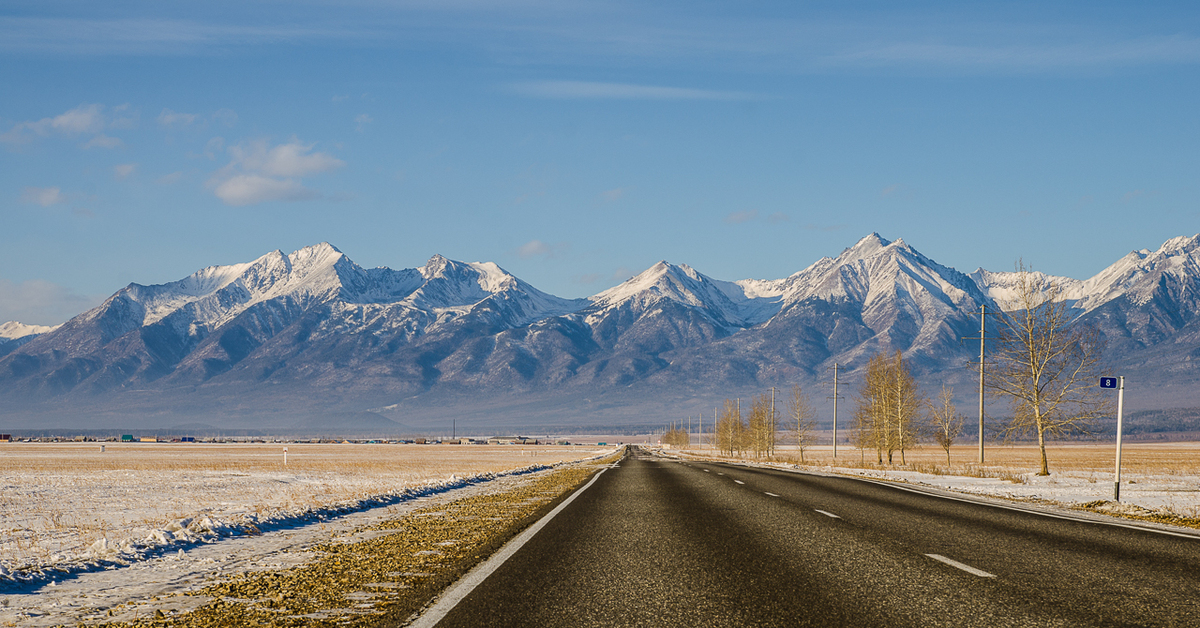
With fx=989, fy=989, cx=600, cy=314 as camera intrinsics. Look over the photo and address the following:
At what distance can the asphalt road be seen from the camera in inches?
347

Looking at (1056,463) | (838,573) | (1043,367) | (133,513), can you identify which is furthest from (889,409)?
(838,573)

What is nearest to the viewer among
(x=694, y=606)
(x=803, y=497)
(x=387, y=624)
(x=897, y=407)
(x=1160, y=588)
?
(x=387, y=624)

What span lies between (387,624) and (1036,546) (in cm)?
948

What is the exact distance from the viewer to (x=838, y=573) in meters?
11.2

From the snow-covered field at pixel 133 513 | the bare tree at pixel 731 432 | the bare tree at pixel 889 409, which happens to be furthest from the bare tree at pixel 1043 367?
the bare tree at pixel 731 432

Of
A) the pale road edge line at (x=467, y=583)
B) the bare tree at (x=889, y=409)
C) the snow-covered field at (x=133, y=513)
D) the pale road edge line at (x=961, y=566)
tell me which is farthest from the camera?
the bare tree at (x=889, y=409)

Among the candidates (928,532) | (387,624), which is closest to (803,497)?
(928,532)

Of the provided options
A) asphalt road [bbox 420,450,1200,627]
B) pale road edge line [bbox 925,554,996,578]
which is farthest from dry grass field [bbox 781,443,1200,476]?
pale road edge line [bbox 925,554,996,578]

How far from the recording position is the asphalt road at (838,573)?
880cm

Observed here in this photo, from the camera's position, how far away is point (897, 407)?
78688 mm

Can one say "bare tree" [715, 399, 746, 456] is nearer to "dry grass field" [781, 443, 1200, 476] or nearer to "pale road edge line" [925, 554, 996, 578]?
"dry grass field" [781, 443, 1200, 476]

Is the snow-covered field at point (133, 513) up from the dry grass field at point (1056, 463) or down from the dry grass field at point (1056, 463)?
up

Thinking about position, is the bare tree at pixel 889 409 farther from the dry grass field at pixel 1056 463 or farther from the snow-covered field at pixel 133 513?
the snow-covered field at pixel 133 513

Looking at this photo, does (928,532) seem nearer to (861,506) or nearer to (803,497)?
(861,506)
